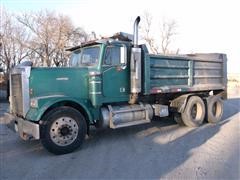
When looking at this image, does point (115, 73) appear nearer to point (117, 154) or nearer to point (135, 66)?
point (135, 66)

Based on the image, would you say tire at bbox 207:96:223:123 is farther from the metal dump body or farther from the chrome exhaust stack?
the chrome exhaust stack

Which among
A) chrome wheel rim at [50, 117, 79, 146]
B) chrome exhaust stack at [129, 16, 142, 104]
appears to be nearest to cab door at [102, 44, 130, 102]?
chrome exhaust stack at [129, 16, 142, 104]

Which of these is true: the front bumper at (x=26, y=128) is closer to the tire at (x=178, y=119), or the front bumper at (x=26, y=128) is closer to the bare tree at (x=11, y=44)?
the tire at (x=178, y=119)

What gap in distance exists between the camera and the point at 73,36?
32.7 meters

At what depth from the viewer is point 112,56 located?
297 inches

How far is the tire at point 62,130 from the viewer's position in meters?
6.31

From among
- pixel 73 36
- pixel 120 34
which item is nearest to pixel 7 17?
pixel 73 36

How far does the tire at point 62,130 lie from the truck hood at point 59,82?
0.50 m

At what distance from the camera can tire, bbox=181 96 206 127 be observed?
9320 millimetres

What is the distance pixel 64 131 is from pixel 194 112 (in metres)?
5.05

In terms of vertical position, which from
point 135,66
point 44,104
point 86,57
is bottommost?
point 44,104

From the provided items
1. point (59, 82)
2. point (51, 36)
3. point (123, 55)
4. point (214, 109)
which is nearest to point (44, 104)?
point (59, 82)

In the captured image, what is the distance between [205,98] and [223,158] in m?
4.62

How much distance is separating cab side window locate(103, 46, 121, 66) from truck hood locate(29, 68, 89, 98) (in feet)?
1.94
